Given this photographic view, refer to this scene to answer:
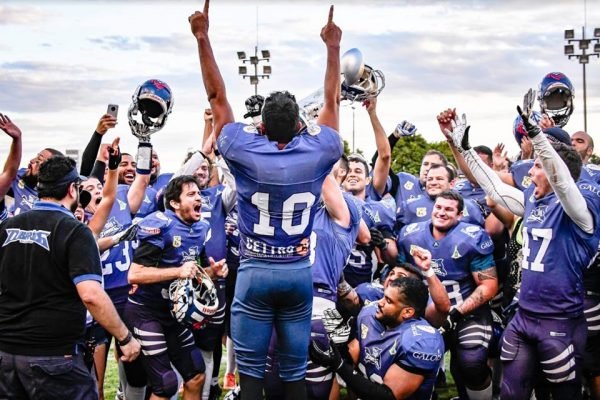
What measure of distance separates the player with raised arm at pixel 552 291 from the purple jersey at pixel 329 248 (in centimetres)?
123

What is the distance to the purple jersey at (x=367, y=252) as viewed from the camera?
671 cm

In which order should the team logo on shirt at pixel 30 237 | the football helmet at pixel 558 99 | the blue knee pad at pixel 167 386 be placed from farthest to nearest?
the football helmet at pixel 558 99
the blue knee pad at pixel 167 386
the team logo on shirt at pixel 30 237

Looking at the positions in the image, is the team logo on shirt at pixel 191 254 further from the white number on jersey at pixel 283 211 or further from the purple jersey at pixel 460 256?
the purple jersey at pixel 460 256

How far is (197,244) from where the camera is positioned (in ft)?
19.5

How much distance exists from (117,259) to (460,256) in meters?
2.83

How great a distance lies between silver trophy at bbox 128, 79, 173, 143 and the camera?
6211 millimetres

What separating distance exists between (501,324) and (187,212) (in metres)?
2.82

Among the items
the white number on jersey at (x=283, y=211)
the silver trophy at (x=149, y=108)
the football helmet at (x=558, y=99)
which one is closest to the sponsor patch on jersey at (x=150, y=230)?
the silver trophy at (x=149, y=108)

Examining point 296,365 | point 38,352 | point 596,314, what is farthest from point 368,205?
point 38,352

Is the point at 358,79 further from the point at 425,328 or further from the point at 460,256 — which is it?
the point at 425,328

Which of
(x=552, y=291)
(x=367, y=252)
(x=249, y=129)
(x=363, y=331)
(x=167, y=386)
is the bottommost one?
(x=167, y=386)

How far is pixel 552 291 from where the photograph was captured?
208 inches

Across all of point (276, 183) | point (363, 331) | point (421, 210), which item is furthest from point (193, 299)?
point (421, 210)

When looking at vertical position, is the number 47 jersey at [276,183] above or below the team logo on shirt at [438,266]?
above
